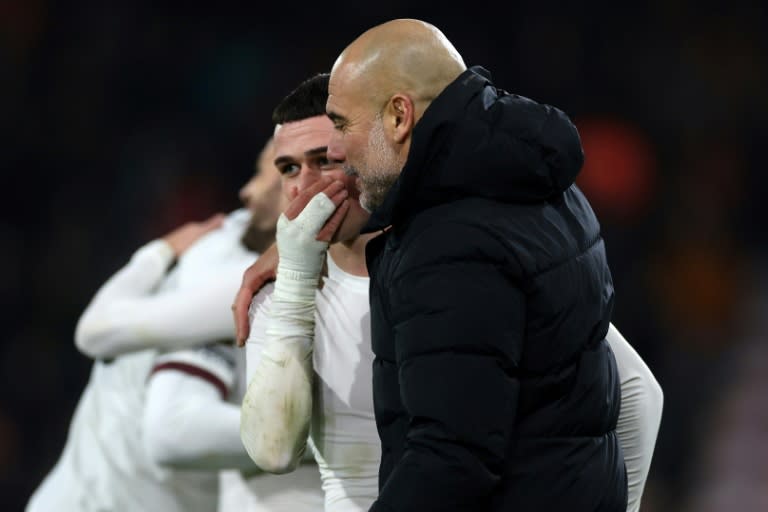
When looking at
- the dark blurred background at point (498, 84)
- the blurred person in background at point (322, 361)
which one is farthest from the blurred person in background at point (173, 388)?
the dark blurred background at point (498, 84)

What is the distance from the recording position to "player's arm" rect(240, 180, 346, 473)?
2.02 metres

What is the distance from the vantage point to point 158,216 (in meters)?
6.46

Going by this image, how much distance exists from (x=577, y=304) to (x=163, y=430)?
1351 mm

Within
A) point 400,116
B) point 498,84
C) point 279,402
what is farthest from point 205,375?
→ point 498,84

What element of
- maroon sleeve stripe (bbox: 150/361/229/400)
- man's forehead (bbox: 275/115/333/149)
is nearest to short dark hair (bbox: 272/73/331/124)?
man's forehead (bbox: 275/115/333/149)

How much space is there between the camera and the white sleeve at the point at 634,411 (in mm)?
2141

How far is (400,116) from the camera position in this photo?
1.82m

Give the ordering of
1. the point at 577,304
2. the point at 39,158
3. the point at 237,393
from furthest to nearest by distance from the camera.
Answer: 1. the point at 39,158
2. the point at 237,393
3. the point at 577,304

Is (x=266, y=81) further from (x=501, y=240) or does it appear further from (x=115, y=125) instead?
(x=501, y=240)

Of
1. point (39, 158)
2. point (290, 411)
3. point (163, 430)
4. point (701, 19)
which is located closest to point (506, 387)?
point (290, 411)

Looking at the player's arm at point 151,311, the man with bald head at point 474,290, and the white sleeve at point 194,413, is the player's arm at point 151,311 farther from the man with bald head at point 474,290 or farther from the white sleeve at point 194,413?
the man with bald head at point 474,290

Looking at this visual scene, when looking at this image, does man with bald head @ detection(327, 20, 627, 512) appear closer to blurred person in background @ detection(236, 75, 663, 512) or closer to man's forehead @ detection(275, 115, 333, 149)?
blurred person in background @ detection(236, 75, 663, 512)

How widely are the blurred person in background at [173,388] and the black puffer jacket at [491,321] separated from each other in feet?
2.86

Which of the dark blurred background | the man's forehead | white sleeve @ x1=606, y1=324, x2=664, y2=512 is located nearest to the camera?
white sleeve @ x1=606, y1=324, x2=664, y2=512
